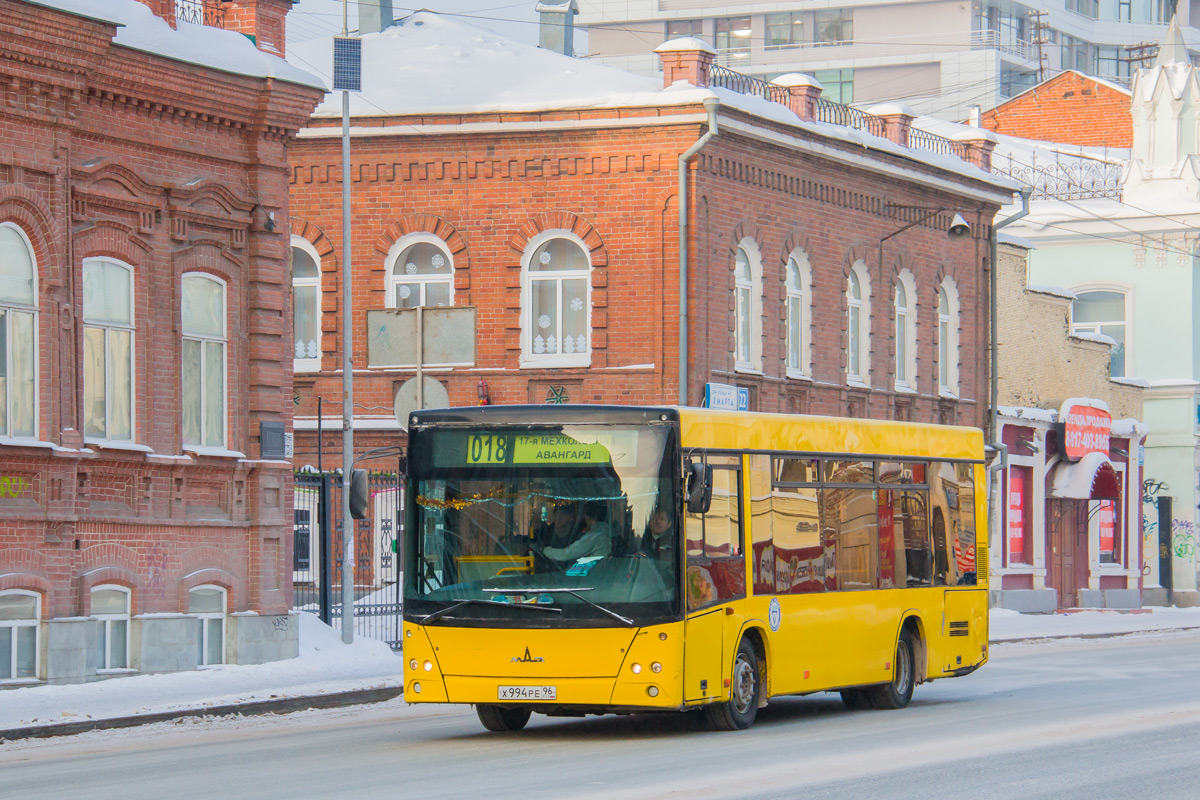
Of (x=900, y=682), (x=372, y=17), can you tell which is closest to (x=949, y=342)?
(x=372, y=17)

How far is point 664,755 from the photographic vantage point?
14.6 m

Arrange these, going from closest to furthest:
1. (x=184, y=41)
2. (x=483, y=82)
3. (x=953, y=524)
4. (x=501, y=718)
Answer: (x=501, y=718), (x=953, y=524), (x=184, y=41), (x=483, y=82)

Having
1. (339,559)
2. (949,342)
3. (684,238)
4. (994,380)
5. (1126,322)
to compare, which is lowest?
(339,559)

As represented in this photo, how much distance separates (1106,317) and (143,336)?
32.5 m

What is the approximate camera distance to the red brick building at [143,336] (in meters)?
20.1

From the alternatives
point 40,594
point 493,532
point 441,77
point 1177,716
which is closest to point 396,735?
point 493,532

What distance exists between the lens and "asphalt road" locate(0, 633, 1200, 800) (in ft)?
41.7

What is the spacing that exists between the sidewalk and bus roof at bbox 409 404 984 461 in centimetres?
408

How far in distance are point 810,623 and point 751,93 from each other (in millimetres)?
18632

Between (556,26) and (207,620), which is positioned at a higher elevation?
(556,26)

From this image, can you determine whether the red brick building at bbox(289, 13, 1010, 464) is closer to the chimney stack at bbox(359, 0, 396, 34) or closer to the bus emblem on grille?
the chimney stack at bbox(359, 0, 396, 34)

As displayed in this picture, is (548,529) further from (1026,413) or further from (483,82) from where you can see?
(1026,413)

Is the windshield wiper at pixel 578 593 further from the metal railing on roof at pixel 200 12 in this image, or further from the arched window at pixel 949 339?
the arched window at pixel 949 339

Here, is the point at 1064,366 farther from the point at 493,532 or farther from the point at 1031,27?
the point at 1031,27
